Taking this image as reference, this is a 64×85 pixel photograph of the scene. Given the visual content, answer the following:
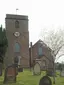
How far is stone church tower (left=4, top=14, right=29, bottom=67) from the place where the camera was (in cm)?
6141

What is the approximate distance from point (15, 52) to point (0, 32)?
742cm

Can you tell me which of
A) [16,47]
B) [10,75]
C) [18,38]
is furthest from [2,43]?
[10,75]

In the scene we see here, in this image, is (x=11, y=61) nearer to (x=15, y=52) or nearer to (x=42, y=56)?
(x=15, y=52)

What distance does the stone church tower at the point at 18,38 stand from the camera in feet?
201

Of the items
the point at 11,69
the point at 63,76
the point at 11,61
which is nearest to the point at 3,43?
the point at 11,61

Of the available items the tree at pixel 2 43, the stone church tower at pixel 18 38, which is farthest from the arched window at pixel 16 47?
the tree at pixel 2 43

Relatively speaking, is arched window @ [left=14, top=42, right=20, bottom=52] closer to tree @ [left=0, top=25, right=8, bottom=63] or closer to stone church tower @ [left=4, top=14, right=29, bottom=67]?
stone church tower @ [left=4, top=14, right=29, bottom=67]

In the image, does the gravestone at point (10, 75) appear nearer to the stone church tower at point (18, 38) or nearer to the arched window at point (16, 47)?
the stone church tower at point (18, 38)

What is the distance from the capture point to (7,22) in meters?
61.4

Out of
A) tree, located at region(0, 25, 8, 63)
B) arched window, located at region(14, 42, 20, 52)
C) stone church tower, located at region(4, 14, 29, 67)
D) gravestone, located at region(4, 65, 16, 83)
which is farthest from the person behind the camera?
arched window, located at region(14, 42, 20, 52)

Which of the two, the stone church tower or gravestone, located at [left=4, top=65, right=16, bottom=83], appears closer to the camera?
gravestone, located at [left=4, top=65, right=16, bottom=83]

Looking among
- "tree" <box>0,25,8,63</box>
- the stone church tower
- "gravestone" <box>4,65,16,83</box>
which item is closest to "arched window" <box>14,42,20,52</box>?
the stone church tower

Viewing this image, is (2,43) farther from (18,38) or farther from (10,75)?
(10,75)

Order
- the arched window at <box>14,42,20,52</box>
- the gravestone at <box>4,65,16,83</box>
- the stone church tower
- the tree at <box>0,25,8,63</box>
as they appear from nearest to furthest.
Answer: the gravestone at <box>4,65,16,83</box>, the tree at <box>0,25,8,63</box>, the stone church tower, the arched window at <box>14,42,20,52</box>
